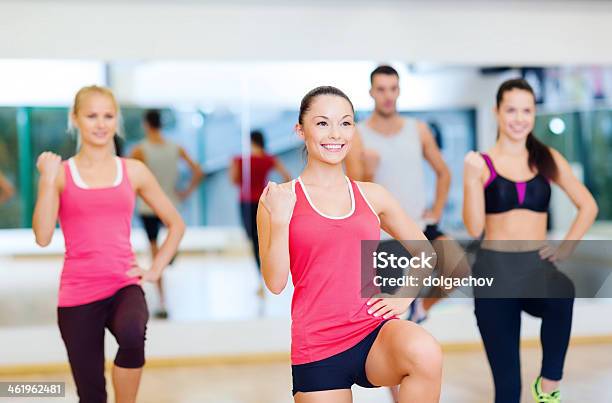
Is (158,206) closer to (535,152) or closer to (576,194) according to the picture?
(535,152)

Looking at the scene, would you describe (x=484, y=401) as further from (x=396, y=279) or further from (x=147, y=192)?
(x=147, y=192)

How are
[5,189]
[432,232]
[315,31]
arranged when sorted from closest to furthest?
[432,232] < [315,31] < [5,189]

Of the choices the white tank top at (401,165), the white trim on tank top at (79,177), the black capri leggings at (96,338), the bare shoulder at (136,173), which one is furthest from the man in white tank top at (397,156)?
the black capri leggings at (96,338)

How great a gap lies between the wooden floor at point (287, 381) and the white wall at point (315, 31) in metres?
1.93

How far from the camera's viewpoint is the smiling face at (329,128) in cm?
251

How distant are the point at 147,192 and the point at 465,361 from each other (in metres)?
2.62

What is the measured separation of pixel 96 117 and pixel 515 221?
172 cm

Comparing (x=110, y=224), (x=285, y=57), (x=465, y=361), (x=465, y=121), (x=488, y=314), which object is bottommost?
(x=465, y=361)

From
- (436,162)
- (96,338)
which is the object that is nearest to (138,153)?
(436,162)

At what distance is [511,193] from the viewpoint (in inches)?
133

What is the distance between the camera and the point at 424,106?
5.89m

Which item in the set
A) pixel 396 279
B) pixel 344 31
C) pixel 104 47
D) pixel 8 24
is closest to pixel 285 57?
pixel 344 31

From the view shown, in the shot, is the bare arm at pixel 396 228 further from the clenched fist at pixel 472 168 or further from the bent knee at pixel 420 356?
the clenched fist at pixel 472 168

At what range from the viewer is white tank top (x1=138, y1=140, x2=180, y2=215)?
230 inches
